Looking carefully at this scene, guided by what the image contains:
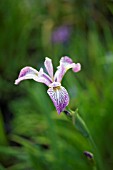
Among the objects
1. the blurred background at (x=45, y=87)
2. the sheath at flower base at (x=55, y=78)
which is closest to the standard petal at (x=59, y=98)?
the sheath at flower base at (x=55, y=78)

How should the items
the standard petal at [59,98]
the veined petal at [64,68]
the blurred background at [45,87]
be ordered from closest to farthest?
the standard petal at [59,98], the veined petal at [64,68], the blurred background at [45,87]

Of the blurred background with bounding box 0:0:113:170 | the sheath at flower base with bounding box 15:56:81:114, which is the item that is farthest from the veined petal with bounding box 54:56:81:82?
the blurred background with bounding box 0:0:113:170

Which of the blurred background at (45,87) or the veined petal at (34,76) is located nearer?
the veined petal at (34,76)

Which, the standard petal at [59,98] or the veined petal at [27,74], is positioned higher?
the veined petal at [27,74]

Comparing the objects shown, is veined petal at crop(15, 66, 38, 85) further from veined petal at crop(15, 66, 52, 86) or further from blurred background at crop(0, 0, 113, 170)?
blurred background at crop(0, 0, 113, 170)

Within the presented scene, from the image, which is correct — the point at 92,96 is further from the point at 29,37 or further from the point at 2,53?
the point at 29,37

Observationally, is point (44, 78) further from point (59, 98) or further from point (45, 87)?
point (45, 87)

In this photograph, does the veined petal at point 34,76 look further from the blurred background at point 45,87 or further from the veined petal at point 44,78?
the blurred background at point 45,87
